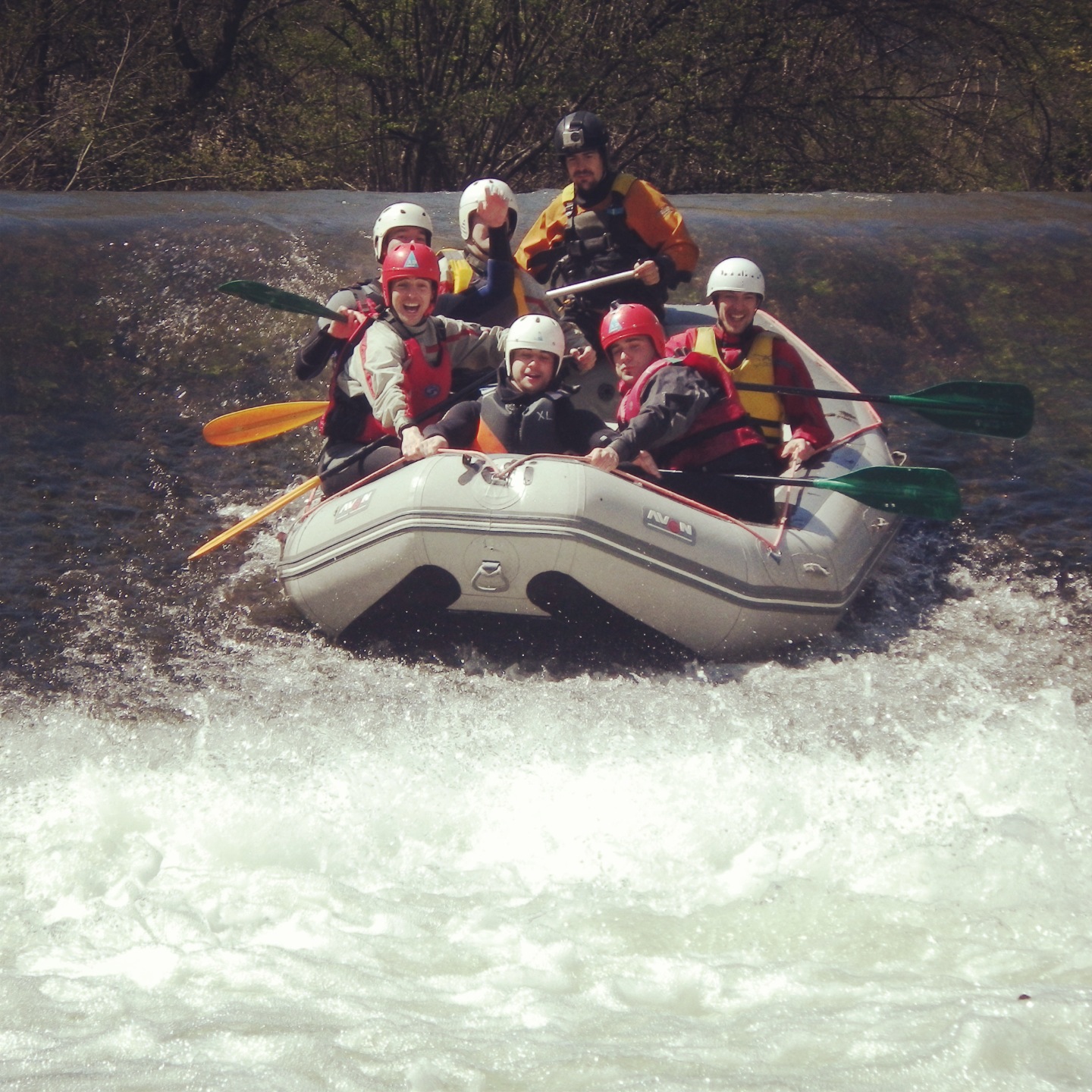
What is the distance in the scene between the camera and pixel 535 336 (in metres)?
4.59

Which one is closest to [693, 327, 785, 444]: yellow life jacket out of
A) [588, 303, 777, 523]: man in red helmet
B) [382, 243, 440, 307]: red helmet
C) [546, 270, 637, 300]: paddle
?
[588, 303, 777, 523]: man in red helmet

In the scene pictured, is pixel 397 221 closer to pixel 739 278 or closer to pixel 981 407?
pixel 739 278

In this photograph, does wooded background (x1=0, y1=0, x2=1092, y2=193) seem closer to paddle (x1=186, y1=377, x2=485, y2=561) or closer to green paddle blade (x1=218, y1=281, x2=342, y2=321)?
green paddle blade (x1=218, y1=281, x2=342, y2=321)

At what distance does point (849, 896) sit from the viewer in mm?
3342

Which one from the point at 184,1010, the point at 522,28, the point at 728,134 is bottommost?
the point at 184,1010

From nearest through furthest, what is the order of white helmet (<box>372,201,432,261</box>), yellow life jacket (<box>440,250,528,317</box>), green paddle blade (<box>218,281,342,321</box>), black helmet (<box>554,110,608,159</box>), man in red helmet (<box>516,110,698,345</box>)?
white helmet (<box>372,201,432,261</box>)
green paddle blade (<box>218,281,342,321</box>)
yellow life jacket (<box>440,250,528,317</box>)
black helmet (<box>554,110,608,159</box>)
man in red helmet (<box>516,110,698,345</box>)

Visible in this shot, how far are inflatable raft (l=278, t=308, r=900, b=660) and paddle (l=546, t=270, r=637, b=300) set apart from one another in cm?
161

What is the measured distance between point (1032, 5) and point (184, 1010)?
41.9ft

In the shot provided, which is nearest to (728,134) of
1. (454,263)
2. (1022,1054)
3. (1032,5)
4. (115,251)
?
(1032,5)

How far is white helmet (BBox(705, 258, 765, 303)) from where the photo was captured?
5109 millimetres

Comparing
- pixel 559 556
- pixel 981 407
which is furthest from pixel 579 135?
pixel 559 556

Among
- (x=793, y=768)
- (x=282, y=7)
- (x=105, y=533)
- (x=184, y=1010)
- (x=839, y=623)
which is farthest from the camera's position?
(x=282, y=7)

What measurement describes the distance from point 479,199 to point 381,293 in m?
0.63

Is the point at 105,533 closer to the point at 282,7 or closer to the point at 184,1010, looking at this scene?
the point at 184,1010
